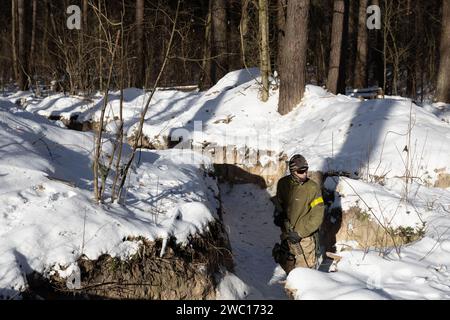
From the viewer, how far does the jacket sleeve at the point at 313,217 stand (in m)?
5.42

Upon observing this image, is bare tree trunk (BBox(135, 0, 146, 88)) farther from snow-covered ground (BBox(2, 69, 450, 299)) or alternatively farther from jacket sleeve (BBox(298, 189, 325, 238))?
jacket sleeve (BBox(298, 189, 325, 238))

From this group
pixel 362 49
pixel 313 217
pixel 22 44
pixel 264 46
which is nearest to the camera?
pixel 313 217

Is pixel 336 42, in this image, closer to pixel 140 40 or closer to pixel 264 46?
pixel 264 46

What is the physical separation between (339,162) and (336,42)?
19.2 feet

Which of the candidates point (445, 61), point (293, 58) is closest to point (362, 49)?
point (445, 61)

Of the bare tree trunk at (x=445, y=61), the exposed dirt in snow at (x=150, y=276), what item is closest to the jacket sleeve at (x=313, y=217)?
the exposed dirt in snow at (x=150, y=276)

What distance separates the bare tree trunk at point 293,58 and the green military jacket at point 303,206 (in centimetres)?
435

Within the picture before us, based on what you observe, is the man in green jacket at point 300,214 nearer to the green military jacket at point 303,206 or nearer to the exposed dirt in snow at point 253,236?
the green military jacket at point 303,206

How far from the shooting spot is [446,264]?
4102mm

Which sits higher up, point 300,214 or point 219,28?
point 219,28

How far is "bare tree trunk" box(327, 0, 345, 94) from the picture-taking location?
12.1m

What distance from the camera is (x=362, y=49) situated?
52.2 feet

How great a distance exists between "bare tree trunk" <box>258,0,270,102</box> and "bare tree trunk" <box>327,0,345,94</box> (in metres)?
2.59
